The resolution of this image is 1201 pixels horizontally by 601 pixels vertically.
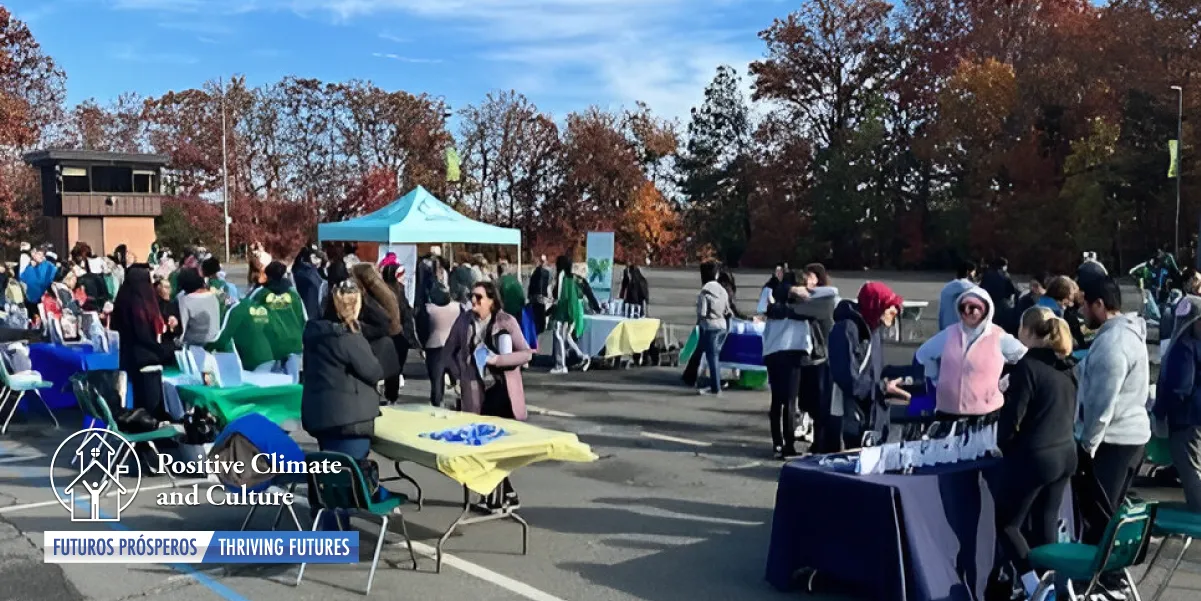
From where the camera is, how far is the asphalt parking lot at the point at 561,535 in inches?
216

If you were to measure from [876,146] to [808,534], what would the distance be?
4767cm

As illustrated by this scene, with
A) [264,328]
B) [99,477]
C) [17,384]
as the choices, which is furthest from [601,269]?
[99,477]

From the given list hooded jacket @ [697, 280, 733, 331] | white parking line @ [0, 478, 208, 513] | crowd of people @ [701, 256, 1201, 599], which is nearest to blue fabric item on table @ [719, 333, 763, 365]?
hooded jacket @ [697, 280, 733, 331]

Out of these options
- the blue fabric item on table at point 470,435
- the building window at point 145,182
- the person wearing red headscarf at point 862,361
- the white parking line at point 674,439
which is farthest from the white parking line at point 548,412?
the building window at point 145,182

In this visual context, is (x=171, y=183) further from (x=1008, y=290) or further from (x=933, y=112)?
(x=1008, y=290)

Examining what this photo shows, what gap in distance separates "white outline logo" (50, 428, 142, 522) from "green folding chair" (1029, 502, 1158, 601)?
18.3 feet

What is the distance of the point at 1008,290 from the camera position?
1228 centimetres

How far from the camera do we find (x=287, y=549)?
600 centimetres

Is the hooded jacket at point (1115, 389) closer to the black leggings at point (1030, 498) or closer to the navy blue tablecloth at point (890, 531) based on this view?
the black leggings at point (1030, 498)

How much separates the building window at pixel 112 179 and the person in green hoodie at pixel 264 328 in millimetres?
33696

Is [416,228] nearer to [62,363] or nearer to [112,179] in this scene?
[62,363]

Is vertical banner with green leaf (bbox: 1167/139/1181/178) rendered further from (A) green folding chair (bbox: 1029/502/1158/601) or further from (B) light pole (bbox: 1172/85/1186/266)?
(A) green folding chair (bbox: 1029/502/1158/601)

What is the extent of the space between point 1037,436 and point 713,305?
6.91 m

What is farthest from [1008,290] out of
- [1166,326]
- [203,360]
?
[203,360]
